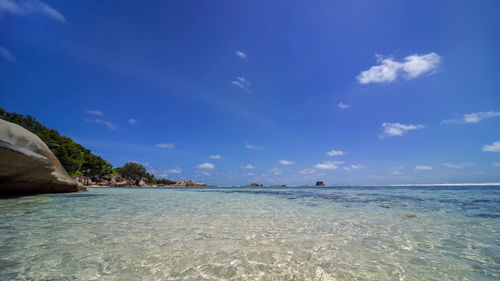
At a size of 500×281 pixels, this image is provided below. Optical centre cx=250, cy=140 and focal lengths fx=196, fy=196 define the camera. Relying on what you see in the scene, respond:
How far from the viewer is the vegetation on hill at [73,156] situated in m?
39.8

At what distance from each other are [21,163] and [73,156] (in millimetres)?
41935

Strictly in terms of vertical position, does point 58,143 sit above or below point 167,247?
above

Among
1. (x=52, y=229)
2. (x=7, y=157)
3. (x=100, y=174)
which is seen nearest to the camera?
(x=52, y=229)

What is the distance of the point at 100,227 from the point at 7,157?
945cm

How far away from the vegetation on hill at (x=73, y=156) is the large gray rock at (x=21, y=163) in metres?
34.0

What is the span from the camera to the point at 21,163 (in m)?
10.8

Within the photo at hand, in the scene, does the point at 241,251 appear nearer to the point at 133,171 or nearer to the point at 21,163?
the point at 21,163

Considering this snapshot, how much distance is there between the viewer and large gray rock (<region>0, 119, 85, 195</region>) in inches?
401

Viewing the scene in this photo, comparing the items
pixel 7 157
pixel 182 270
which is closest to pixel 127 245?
pixel 182 270

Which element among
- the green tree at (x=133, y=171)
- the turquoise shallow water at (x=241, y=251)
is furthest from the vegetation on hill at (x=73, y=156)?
the turquoise shallow water at (x=241, y=251)

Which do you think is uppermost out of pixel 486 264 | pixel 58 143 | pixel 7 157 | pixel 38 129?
pixel 38 129

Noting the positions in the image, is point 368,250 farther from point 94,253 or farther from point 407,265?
point 94,253

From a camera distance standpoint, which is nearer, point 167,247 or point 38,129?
point 167,247

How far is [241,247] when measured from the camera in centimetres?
419
